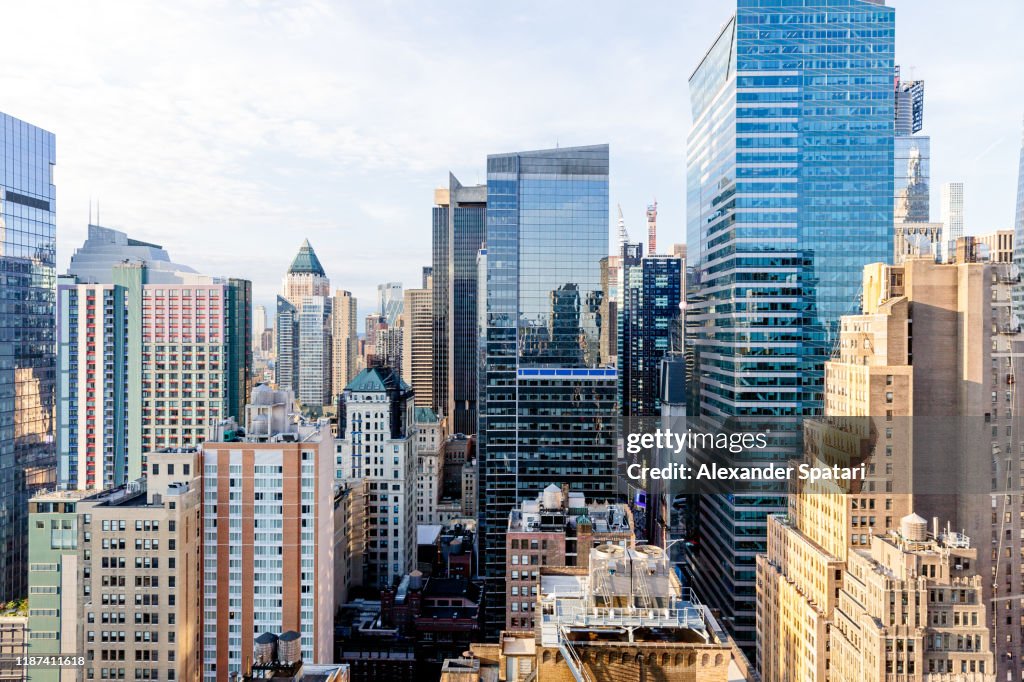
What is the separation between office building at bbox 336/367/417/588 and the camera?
94.1 ft

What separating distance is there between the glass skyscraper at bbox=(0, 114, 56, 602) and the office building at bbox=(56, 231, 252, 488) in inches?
75.1

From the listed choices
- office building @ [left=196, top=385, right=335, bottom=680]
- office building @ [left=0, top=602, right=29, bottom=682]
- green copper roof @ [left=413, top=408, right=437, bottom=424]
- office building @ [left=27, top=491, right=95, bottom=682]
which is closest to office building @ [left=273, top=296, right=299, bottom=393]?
green copper roof @ [left=413, top=408, right=437, bottom=424]

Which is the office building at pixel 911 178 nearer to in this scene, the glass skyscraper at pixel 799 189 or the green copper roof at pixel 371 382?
the glass skyscraper at pixel 799 189

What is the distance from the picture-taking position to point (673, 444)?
62.8ft

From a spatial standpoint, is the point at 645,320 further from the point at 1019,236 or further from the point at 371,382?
the point at 1019,236

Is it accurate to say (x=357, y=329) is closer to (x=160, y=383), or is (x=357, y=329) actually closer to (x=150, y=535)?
(x=160, y=383)

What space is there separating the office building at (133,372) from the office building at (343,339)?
26.7m

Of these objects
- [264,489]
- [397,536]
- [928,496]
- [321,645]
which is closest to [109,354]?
[397,536]

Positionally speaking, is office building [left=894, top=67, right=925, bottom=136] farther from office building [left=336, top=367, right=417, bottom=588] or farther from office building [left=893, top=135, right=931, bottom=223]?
office building [left=336, top=367, right=417, bottom=588]

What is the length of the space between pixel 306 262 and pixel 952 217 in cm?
5294

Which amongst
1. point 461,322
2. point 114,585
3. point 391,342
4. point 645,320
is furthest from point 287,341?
point 114,585

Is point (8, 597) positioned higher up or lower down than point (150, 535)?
lower down

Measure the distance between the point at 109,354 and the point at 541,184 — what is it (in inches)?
760

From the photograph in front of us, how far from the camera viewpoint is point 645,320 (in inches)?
1956
